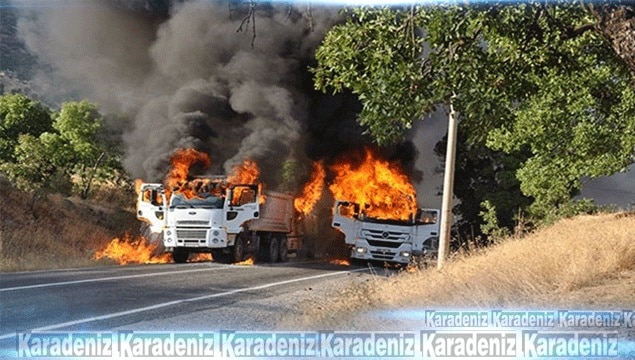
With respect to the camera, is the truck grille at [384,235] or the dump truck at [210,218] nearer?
the dump truck at [210,218]

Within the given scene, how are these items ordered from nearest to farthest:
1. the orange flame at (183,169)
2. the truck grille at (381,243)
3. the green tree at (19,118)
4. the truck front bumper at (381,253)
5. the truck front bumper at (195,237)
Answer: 1. the truck front bumper at (195,237)
2. the orange flame at (183,169)
3. the truck front bumper at (381,253)
4. the truck grille at (381,243)
5. the green tree at (19,118)

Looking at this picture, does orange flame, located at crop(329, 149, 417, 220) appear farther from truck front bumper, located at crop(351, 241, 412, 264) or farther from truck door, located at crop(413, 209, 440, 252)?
truck front bumper, located at crop(351, 241, 412, 264)

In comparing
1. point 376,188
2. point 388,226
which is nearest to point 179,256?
point 388,226

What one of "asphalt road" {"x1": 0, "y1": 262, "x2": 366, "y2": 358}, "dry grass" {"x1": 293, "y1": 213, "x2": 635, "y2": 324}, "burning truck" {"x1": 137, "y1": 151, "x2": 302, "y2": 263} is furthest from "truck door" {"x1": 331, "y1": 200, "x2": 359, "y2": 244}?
"dry grass" {"x1": 293, "y1": 213, "x2": 635, "y2": 324}

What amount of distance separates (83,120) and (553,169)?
21.0m

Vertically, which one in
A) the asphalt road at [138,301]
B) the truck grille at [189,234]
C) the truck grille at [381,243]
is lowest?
the asphalt road at [138,301]

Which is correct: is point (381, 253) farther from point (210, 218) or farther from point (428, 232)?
point (210, 218)

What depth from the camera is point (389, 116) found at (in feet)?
25.1

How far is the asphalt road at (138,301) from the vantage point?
822 centimetres

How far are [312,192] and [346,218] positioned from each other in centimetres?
435

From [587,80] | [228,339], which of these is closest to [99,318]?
[228,339]

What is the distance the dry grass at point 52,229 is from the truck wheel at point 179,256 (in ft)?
8.22

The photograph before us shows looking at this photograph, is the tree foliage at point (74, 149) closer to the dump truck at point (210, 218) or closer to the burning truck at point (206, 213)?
the burning truck at point (206, 213)

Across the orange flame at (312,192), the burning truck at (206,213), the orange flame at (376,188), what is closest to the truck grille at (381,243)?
the orange flame at (376,188)
